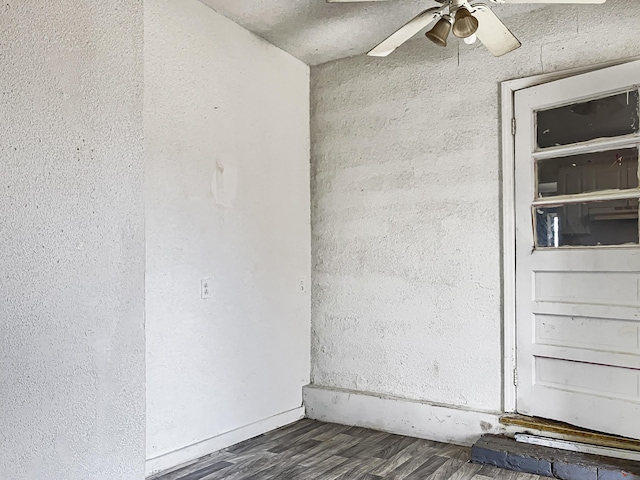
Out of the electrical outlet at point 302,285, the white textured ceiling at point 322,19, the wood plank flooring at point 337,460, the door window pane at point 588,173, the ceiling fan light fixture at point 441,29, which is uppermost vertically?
the white textured ceiling at point 322,19

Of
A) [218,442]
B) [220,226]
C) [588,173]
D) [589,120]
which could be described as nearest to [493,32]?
[589,120]

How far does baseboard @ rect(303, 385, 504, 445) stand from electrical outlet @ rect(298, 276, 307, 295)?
66 cm

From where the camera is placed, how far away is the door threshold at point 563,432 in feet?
8.73

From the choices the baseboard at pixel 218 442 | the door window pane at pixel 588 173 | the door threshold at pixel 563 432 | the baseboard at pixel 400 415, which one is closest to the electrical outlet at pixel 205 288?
the baseboard at pixel 218 442

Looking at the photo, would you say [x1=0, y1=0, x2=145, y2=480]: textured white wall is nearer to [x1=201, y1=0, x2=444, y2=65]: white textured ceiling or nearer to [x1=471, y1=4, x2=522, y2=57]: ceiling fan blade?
[x1=471, y1=4, x2=522, y2=57]: ceiling fan blade

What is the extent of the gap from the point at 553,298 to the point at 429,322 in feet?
2.44

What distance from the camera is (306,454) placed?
9.91 ft

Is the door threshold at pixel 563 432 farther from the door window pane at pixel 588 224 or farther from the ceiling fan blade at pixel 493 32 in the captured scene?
the ceiling fan blade at pixel 493 32

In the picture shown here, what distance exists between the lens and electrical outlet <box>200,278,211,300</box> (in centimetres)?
299

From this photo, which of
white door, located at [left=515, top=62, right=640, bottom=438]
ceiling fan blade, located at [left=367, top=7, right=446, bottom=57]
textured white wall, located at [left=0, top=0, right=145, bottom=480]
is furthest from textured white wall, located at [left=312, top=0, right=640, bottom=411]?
textured white wall, located at [left=0, top=0, right=145, bottom=480]

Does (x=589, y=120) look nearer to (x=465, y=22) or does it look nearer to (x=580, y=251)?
(x=580, y=251)

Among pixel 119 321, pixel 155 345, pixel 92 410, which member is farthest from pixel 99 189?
pixel 155 345

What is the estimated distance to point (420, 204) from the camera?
3393mm

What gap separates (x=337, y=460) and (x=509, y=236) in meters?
1.56
